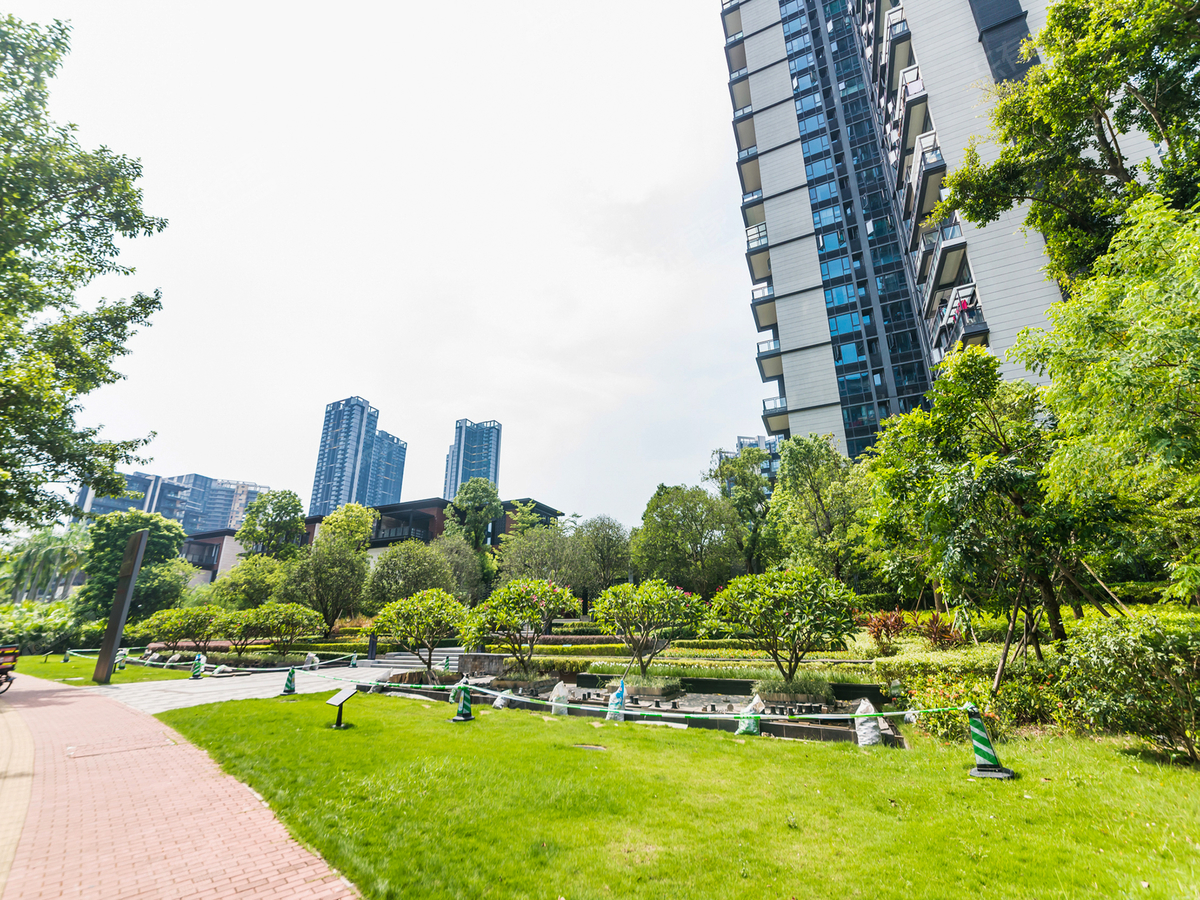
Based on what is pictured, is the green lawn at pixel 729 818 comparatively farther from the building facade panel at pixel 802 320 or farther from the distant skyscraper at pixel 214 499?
the distant skyscraper at pixel 214 499

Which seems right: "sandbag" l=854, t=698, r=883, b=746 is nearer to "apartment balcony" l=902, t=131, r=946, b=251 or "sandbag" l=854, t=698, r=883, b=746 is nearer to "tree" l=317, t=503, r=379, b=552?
"apartment balcony" l=902, t=131, r=946, b=251

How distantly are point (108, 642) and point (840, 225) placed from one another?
5822cm

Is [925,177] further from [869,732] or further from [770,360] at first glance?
[869,732]

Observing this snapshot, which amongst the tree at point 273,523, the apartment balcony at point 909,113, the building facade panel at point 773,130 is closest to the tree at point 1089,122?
the apartment balcony at point 909,113

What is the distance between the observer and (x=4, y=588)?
3488 cm

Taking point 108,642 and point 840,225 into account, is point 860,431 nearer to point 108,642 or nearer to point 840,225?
point 840,225

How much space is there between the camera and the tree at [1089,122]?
31.9 ft

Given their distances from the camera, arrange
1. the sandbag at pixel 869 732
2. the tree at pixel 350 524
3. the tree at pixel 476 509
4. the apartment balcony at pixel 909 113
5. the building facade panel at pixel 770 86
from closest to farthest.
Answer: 1. the sandbag at pixel 869 732
2. the apartment balcony at pixel 909 113
3. the tree at pixel 350 524
4. the building facade panel at pixel 770 86
5. the tree at pixel 476 509

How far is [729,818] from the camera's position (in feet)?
19.0

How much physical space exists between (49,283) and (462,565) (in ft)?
103

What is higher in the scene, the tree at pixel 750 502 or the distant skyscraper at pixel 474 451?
the distant skyscraper at pixel 474 451

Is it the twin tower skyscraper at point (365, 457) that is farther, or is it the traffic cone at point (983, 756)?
the twin tower skyscraper at point (365, 457)

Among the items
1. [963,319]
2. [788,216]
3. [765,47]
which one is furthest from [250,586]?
[765,47]

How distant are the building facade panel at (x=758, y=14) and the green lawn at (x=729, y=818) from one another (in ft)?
228
